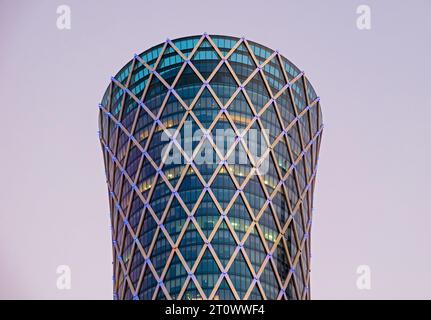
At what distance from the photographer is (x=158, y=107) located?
196 meters

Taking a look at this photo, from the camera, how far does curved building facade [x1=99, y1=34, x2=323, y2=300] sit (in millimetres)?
187125

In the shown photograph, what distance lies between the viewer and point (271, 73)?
19862 cm

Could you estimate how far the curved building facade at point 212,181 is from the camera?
614ft

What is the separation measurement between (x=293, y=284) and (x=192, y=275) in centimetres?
1907

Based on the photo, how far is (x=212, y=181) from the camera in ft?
622

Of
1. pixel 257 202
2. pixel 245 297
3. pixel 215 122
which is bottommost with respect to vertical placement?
pixel 245 297

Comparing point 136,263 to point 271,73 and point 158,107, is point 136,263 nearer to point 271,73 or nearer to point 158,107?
point 158,107
